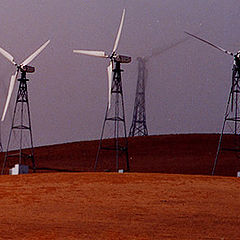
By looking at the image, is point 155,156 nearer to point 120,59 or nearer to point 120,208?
point 120,59

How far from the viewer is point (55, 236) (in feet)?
42.1

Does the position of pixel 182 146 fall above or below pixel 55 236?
below

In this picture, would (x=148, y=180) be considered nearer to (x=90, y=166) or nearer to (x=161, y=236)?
(x=161, y=236)

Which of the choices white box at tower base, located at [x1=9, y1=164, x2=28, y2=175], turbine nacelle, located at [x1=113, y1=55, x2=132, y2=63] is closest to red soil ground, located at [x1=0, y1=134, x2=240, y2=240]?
white box at tower base, located at [x1=9, y1=164, x2=28, y2=175]

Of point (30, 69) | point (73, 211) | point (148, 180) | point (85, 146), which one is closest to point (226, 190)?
point (148, 180)

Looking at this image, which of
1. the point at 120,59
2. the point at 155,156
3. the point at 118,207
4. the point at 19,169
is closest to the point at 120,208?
the point at 118,207

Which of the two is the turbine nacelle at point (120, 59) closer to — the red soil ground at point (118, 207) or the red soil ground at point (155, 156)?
the red soil ground at point (118, 207)

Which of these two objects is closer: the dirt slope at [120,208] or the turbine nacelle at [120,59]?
the dirt slope at [120,208]

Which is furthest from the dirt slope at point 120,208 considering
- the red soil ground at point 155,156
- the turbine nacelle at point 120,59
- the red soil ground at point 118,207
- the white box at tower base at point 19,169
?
the red soil ground at point 155,156

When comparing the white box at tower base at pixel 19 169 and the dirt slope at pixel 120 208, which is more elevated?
the dirt slope at pixel 120 208

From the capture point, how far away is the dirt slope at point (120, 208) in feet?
44.4

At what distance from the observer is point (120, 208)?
18344 mm

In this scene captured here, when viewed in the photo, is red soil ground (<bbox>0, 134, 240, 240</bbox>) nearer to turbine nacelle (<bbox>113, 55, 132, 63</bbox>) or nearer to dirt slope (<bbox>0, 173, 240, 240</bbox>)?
dirt slope (<bbox>0, 173, 240, 240</bbox>)

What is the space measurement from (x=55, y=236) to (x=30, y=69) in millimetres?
33276
